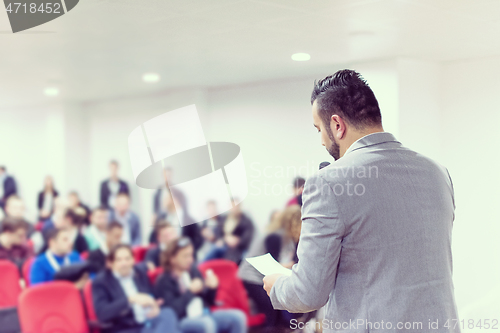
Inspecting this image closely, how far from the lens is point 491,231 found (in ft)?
13.8

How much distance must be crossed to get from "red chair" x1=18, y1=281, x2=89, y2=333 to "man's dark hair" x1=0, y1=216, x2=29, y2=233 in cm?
99

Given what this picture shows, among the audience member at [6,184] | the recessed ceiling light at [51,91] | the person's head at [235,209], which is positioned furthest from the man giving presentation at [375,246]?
the audience member at [6,184]

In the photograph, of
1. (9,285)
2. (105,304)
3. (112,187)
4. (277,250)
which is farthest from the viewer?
(112,187)

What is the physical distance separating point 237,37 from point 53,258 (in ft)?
6.69

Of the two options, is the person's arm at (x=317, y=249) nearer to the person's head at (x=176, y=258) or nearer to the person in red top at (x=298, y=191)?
the person's head at (x=176, y=258)

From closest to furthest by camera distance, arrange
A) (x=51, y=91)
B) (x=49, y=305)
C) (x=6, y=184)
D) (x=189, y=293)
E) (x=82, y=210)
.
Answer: (x=49, y=305), (x=189, y=293), (x=82, y=210), (x=51, y=91), (x=6, y=184)

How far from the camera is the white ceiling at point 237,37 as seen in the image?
2.73 m

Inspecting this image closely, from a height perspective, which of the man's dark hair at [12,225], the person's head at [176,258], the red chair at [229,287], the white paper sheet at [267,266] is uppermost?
the white paper sheet at [267,266]

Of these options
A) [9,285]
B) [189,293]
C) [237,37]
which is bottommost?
[189,293]

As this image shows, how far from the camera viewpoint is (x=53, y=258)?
3646 millimetres

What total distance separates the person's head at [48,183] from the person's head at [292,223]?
4.02 metres

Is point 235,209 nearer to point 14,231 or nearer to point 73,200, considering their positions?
point 73,200

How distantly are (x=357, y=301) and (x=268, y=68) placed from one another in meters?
3.81

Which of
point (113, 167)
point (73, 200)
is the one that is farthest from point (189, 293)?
point (113, 167)
